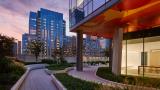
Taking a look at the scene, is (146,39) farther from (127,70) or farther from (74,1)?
(74,1)

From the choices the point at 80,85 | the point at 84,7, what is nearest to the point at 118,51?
the point at 84,7

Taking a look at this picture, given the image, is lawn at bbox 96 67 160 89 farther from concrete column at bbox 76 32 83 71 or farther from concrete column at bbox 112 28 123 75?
concrete column at bbox 76 32 83 71

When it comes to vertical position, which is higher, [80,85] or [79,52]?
[79,52]

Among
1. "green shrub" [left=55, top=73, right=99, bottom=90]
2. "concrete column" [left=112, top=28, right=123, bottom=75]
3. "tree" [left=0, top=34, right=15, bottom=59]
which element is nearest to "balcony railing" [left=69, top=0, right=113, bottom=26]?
"concrete column" [left=112, top=28, right=123, bottom=75]

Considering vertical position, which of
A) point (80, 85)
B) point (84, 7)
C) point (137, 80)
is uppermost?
point (84, 7)

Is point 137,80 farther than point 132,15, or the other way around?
point 132,15

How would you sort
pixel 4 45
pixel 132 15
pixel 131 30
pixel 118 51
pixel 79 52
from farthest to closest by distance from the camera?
pixel 79 52 < pixel 4 45 < pixel 131 30 < pixel 118 51 < pixel 132 15

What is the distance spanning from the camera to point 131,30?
27.4m

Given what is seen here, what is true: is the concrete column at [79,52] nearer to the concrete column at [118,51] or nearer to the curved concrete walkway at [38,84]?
the concrete column at [118,51]

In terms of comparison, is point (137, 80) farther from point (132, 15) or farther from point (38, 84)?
point (132, 15)

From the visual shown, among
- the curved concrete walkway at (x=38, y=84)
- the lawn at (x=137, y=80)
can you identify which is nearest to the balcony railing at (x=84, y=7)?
the lawn at (x=137, y=80)

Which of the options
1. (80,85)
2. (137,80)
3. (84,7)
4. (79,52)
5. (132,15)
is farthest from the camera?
(79,52)

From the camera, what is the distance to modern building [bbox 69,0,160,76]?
20062 mm

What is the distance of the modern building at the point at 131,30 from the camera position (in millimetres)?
20062
